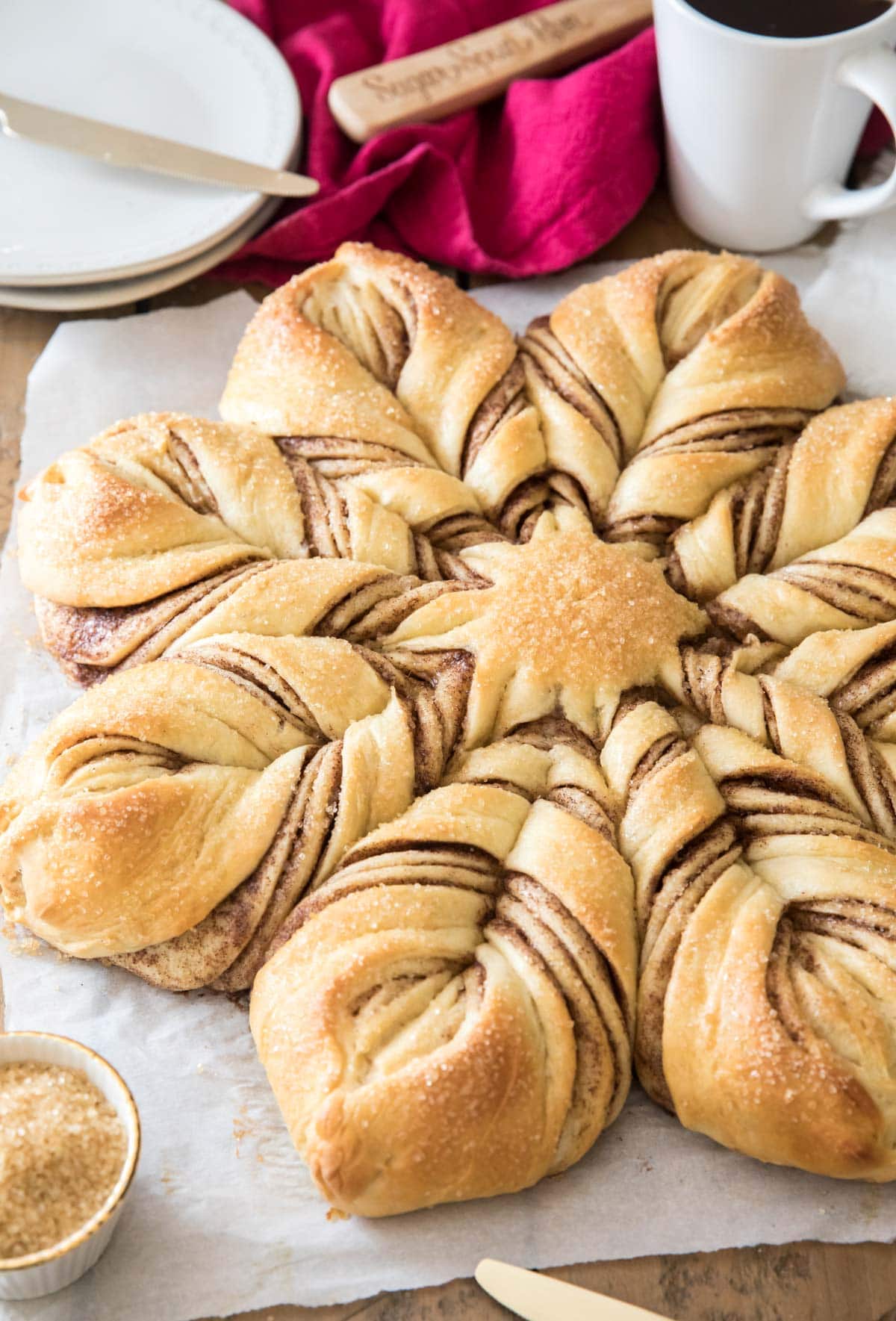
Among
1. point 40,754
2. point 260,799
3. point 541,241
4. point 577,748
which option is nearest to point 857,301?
point 541,241

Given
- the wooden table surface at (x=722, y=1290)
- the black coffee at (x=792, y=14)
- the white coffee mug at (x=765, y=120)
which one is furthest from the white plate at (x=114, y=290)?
the wooden table surface at (x=722, y=1290)

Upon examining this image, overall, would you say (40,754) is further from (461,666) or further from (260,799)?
(461,666)

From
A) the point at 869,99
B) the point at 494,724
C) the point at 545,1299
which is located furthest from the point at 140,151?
the point at 545,1299

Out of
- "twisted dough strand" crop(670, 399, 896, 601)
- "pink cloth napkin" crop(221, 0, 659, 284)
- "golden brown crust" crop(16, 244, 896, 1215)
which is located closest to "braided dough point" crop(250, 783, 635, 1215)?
A: "golden brown crust" crop(16, 244, 896, 1215)

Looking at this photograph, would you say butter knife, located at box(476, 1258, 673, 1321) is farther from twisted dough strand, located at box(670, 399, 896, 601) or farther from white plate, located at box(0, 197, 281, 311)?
white plate, located at box(0, 197, 281, 311)

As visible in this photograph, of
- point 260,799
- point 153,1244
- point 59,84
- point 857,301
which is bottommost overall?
point 153,1244

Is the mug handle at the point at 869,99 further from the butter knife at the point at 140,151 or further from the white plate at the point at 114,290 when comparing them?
the white plate at the point at 114,290

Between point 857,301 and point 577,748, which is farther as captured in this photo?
point 857,301

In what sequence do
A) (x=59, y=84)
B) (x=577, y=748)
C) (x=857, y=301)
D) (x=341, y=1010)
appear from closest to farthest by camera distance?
(x=341, y=1010), (x=577, y=748), (x=857, y=301), (x=59, y=84)
